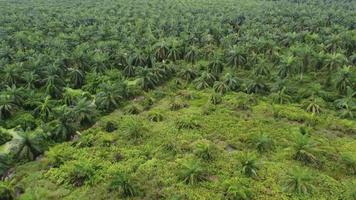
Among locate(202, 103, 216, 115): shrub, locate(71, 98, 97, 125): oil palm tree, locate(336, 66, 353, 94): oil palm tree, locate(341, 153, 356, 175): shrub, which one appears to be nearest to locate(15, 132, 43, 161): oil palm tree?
locate(71, 98, 97, 125): oil palm tree

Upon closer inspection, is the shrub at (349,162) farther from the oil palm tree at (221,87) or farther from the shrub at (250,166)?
the oil palm tree at (221,87)

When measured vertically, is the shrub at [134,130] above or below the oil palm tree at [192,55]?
below

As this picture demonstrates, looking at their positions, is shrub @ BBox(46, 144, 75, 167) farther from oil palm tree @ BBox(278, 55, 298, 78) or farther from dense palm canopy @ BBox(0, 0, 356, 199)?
oil palm tree @ BBox(278, 55, 298, 78)

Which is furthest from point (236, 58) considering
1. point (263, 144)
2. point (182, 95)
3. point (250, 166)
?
point (250, 166)

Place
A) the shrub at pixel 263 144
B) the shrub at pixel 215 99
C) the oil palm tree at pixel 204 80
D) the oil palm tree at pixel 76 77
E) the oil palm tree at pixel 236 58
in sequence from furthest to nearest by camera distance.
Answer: the oil palm tree at pixel 236 58 < the oil palm tree at pixel 76 77 < the oil palm tree at pixel 204 80 < the shrub at pixel 215 99 < the shrub at pixel 263 144

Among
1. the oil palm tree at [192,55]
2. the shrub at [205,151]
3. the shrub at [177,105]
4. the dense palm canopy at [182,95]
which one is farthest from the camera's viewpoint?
the oil palm tree at [192,55]

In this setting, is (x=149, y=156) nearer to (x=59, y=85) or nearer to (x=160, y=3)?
(x=59, y=85)

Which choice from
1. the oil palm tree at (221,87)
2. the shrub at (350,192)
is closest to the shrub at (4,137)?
the oil palm tree at (221,87)

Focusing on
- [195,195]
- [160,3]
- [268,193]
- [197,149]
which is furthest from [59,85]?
[160,3]
